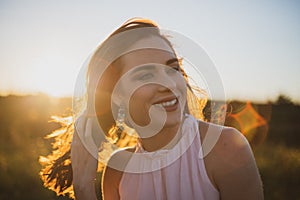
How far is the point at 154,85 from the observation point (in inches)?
98.1

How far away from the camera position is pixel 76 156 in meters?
2.70

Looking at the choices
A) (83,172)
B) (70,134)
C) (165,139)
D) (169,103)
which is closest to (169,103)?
(169,103)

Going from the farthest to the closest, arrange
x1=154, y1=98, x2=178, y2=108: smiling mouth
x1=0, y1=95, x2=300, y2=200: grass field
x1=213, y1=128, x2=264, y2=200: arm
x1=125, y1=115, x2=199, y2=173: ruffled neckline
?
x1=0, y1=95, x2=300, y2=200: grass field < x1=125, y1=115, x2=199, y2=173: ruffled neckline < x1=154, y1=98, x2=178, y2=108: smiling mouth < x1=213, y1=128, x2=264, y2=200: arm

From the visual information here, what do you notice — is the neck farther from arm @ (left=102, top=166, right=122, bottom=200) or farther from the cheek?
arm @ (left=102, top=166, right=122, bottom=200)

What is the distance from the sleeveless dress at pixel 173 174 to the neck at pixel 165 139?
0.10 feet

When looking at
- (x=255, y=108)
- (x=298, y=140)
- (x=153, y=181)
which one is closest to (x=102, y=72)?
(x=153, y=181)

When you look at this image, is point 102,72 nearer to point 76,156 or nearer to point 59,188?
point 76,156

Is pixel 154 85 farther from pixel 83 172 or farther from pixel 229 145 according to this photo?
pixel 83 172

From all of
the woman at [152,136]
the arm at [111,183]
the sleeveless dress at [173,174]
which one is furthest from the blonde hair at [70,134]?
the sleeveless dress at [173,174]

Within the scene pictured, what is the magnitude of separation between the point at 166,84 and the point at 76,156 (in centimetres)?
80

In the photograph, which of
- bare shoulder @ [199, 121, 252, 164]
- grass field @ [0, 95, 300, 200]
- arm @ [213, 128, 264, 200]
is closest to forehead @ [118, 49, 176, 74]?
bare shoulder @ [199, 121, 252, 164]

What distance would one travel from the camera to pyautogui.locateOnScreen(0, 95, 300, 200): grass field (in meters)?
6.49

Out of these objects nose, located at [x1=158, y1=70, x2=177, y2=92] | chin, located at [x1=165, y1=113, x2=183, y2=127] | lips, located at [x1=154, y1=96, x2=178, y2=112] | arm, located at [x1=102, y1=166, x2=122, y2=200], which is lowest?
arm, located at [x1=102, y1=166, x2=122, y2=200]

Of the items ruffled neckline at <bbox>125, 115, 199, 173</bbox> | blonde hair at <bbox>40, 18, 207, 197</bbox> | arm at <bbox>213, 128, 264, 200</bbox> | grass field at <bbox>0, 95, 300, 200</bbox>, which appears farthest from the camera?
grass field at <bbox>0, 95, 300, 200</bbox>
